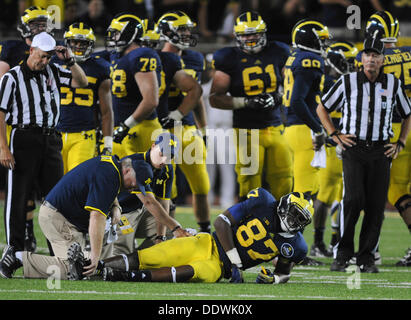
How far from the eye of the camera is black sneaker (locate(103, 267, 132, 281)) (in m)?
5.72

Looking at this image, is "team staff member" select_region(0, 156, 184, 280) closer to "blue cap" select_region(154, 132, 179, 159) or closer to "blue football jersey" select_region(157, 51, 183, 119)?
"blue cap" select_region(154, 132, 179, 159)

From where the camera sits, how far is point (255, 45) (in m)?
7.80

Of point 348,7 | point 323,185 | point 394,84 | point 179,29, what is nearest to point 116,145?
point 179,29

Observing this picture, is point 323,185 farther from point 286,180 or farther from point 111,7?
point 111,7

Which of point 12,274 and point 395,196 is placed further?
point 395,196

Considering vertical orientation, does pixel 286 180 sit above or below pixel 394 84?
below

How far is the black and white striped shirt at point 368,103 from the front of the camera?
6684 mm

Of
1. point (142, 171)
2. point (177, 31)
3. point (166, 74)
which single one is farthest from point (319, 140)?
point (142, 171)

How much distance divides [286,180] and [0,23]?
6.37m

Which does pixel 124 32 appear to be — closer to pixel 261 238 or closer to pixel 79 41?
pixel 79 41

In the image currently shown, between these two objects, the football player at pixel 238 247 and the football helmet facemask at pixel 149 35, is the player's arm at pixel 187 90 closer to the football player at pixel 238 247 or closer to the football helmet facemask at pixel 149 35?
the football helmet facemask at pixel 149 35

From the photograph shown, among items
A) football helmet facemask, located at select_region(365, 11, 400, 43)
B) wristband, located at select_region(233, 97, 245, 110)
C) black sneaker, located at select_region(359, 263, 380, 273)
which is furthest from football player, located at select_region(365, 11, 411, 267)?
wristband, located at select_region(233, 97, 245, 110)

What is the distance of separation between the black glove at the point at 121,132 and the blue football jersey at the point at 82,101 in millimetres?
196

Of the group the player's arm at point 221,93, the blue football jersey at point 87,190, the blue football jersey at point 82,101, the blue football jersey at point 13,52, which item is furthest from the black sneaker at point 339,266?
the blue football jersey at point 13,52
